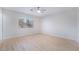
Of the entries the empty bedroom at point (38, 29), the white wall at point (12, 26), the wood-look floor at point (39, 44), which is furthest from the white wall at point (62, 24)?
the white wall at point (12, 26)

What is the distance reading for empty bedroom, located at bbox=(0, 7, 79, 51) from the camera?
168 cm

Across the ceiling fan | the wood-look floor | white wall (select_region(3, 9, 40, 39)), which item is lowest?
the wood-look floor

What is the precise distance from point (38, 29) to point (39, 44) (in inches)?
11.7

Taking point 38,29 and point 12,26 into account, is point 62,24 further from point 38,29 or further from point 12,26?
point 12,26

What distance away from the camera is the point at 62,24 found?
5.60 ft

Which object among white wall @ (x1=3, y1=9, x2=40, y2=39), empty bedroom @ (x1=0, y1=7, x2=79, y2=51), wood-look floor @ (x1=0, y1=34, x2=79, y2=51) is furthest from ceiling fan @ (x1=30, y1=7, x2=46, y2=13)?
wood-look floor @ (x1=0, y1=34, x2=79, y2=51)

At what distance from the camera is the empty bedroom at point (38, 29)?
168cm

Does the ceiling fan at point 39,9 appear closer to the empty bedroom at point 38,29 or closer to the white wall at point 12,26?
the empty bedroom at point 38,29

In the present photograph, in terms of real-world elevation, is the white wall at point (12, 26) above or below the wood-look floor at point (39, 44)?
above

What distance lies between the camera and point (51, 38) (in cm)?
170

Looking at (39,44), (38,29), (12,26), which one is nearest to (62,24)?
(38,29)

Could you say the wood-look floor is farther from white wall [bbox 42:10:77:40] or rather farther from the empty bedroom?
white wall [bbox 42:10:77:40]

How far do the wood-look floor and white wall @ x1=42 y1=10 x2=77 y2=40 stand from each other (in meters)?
0.12
